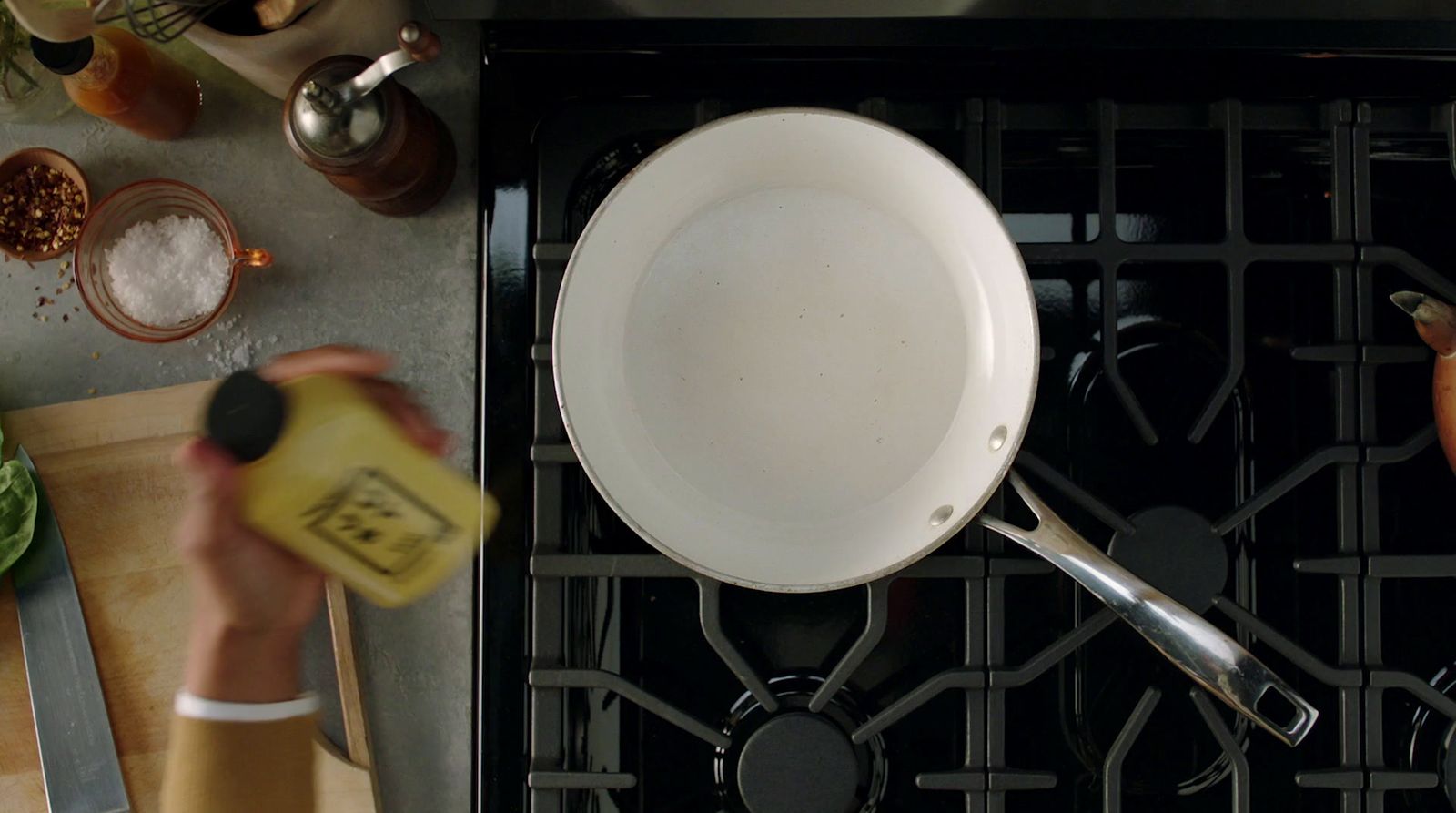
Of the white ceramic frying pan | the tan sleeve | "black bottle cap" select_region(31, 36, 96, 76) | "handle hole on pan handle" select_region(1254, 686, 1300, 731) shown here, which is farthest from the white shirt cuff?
"handle hole on pan handle" select_region(1254, 686, 1300, 731)

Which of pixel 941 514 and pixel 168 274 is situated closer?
pixel 941 514

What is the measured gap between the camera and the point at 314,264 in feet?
1.94

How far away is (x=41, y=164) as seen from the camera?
580 millimetres

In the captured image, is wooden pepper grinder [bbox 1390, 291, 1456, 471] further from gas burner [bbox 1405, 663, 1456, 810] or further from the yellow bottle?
the yellow bottle

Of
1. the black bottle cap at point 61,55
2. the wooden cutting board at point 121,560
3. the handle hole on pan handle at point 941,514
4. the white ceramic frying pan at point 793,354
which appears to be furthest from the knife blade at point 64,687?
the handle hole on pan handle at point 941,514

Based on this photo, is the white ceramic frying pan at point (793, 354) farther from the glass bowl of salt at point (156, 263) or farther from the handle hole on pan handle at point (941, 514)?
the glass bowl of salt at point (156, 263)

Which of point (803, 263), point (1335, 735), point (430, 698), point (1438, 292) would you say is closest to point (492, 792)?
point (430, 698)

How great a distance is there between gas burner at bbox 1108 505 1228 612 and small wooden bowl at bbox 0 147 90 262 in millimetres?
586

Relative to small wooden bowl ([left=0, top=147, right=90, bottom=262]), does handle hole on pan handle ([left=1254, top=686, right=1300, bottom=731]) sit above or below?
below

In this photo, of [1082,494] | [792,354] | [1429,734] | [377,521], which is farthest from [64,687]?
[1429,734]

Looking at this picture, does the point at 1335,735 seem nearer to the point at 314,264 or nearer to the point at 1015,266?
the point at 1015,266

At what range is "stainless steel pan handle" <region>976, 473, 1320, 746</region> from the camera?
44 centimetres

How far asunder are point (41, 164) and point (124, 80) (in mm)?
88

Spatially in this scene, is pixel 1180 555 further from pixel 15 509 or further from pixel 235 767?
pixel 15 509
